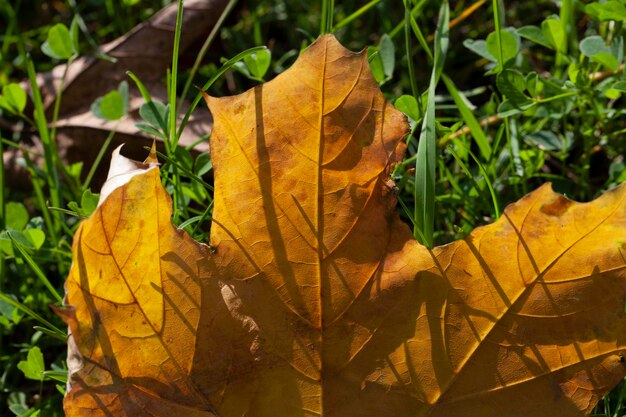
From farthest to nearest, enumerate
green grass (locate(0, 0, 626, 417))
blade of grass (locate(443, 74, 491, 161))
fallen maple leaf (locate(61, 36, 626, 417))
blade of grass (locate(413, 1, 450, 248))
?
blade of grass (locate(443, 74, 491, 161)) < green grass (locate(0, 0, 626, 417)) < blade of grass (locate(413, 1, 450, 248)) < fallen maple leaf (locate(61, 36, 626, 417))

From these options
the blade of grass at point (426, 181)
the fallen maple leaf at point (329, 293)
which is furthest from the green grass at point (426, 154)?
the fallen maple leaf at point (329, 293)

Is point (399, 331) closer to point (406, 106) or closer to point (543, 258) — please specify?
point (543, 258)

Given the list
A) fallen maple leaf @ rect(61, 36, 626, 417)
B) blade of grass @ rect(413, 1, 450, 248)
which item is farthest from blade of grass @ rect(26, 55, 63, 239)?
blade of grass @ rect(413, 1, 450, 248)

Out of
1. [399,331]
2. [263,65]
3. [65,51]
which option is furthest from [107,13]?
[399,331]

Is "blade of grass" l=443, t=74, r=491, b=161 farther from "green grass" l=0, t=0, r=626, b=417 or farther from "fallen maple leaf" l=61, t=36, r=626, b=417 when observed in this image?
"fallen maple leaf" l=61, t=36, r=626, b=417

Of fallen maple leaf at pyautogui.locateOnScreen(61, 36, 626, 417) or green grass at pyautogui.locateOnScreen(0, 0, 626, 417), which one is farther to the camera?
green grass at pyautogui.locateOnScreen(0, 0, 626, 417)

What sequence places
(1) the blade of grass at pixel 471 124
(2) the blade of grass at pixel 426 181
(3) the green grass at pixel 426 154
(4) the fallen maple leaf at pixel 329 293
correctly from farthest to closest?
(1) the blade of grass at pixel 471 124, (3) the green grass at pixel 426 154, (2) the blade of grass at pixel 426 181, (4) the fallen maple leaf at pixel 329 293

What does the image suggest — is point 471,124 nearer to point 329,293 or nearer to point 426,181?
point 426,181

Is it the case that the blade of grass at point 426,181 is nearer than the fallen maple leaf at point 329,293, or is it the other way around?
the fallen maple leaf at point 329,293

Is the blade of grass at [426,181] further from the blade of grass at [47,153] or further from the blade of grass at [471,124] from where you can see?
the blade of grass at [47,153]

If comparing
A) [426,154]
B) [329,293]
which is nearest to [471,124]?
[426,154]
